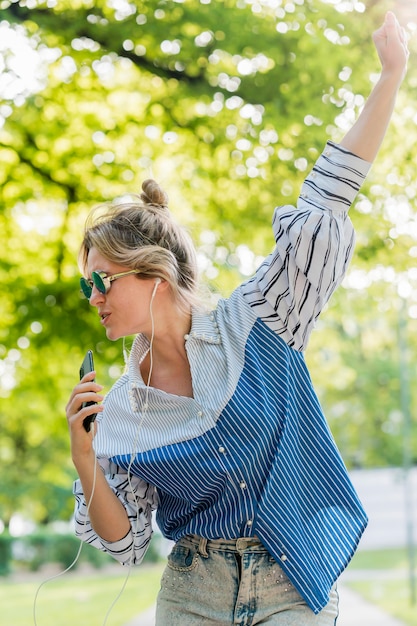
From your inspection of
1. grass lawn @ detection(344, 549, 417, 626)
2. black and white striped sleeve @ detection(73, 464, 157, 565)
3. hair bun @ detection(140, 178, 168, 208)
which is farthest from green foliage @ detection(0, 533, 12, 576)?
hair bun @ detection(140, 178, 168, 208)

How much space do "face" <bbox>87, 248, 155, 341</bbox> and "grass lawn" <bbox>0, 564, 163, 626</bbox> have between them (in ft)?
33.9

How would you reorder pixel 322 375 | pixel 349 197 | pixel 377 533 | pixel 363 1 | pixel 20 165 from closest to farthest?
1. pixel 349 197
2. pixel 363 1
3. pixel 20 165
4. pixel 322 375
5. pixel 377 533

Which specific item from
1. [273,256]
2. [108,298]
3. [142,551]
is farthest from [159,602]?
[273,256]

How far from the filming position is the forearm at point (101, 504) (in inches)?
94.9

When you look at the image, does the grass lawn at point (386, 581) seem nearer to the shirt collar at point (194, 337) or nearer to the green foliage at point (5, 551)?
the green foliage at point (5, 551)

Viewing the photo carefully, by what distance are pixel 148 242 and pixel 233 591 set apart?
970 mm

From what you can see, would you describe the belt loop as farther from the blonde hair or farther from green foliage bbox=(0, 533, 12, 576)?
green foliage bbox=(0, 533, 12, 576)

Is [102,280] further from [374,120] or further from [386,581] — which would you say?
[386,581]

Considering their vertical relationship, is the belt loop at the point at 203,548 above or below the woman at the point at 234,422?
below

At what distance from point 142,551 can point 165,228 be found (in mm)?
941

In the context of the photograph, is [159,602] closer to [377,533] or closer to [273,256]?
[273,256]

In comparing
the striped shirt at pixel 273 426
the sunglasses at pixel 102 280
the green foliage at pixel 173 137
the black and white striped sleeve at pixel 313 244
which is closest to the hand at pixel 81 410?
the striped shirt at pixel 273 426

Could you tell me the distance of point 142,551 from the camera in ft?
8.59

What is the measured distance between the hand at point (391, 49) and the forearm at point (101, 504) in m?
1.26
